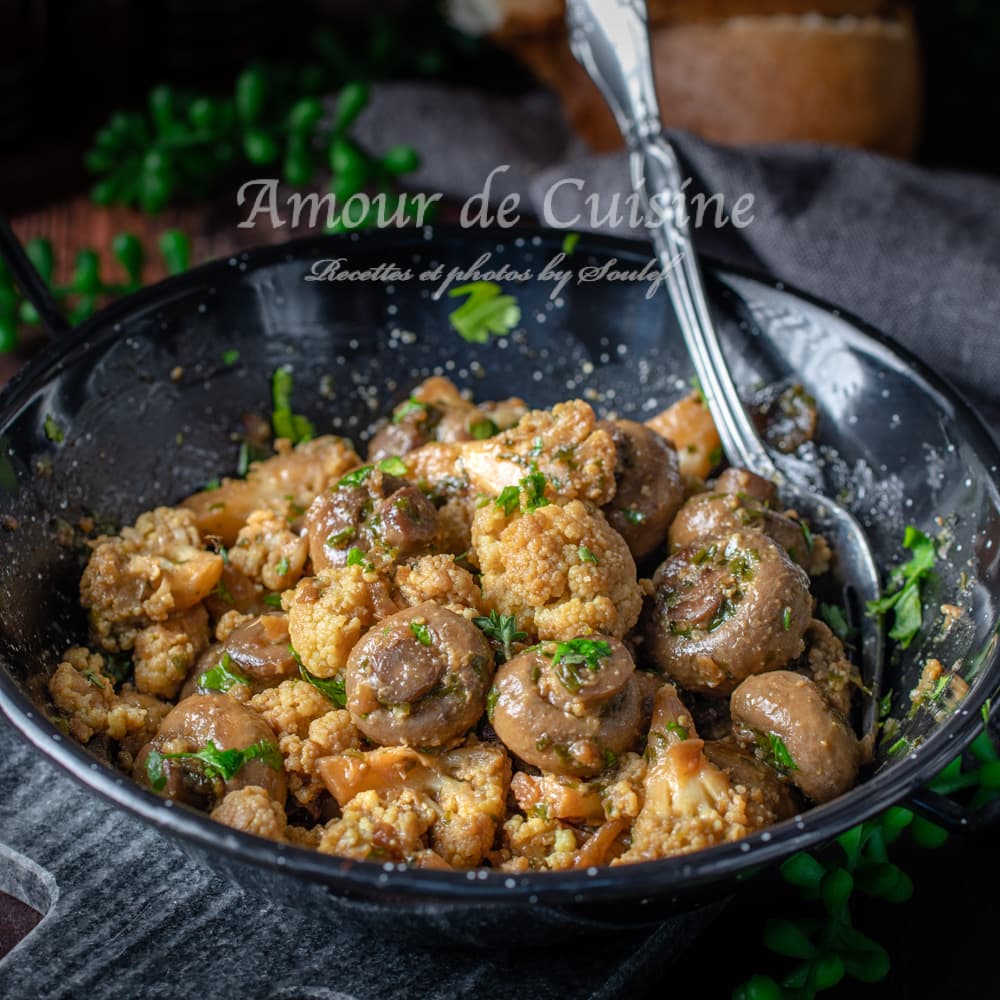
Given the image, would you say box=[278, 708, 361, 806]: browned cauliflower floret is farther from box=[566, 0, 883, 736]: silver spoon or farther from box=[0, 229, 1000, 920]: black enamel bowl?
box=[566, 0, 883, 736]: silver spoon

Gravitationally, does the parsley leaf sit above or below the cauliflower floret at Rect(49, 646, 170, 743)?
above

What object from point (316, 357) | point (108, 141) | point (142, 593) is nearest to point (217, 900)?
point (142, 593)

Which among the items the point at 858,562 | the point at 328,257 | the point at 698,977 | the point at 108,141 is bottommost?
the point at 698,977

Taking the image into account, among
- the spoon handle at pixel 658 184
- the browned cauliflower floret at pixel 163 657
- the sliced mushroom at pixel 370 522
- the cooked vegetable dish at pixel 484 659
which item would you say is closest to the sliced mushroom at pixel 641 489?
the cooked vegetable dish at pixel 484 659

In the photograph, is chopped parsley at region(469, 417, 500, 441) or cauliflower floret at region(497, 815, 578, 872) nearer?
cauliflower floret at region(497, 815, 578, 872)

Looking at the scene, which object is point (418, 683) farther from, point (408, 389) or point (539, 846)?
point (408, 389)

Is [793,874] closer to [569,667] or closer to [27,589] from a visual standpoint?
[569,667]

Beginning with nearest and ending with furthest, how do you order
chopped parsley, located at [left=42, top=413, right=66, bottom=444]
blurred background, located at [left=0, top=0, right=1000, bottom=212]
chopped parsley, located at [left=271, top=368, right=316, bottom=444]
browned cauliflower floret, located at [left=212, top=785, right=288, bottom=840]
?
browned cauliflower floret, located at [left=212, top=785, right=288, bottom=840] < chopped parsley, located at [left=42, top=413, right=66, bottom=444] < chopped parsley, located at [left=271, top=368, right=316, bottom=444] < blurred background, located at [left=0, top=0, right=1000, bottom=212]

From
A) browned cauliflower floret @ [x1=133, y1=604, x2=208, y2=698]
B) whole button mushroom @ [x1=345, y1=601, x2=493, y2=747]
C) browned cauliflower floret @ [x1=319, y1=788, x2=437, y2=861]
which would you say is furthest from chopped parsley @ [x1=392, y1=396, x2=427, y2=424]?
browned cauliflower floret @ [x1=319, y1=788, x2=437, y2=861]
